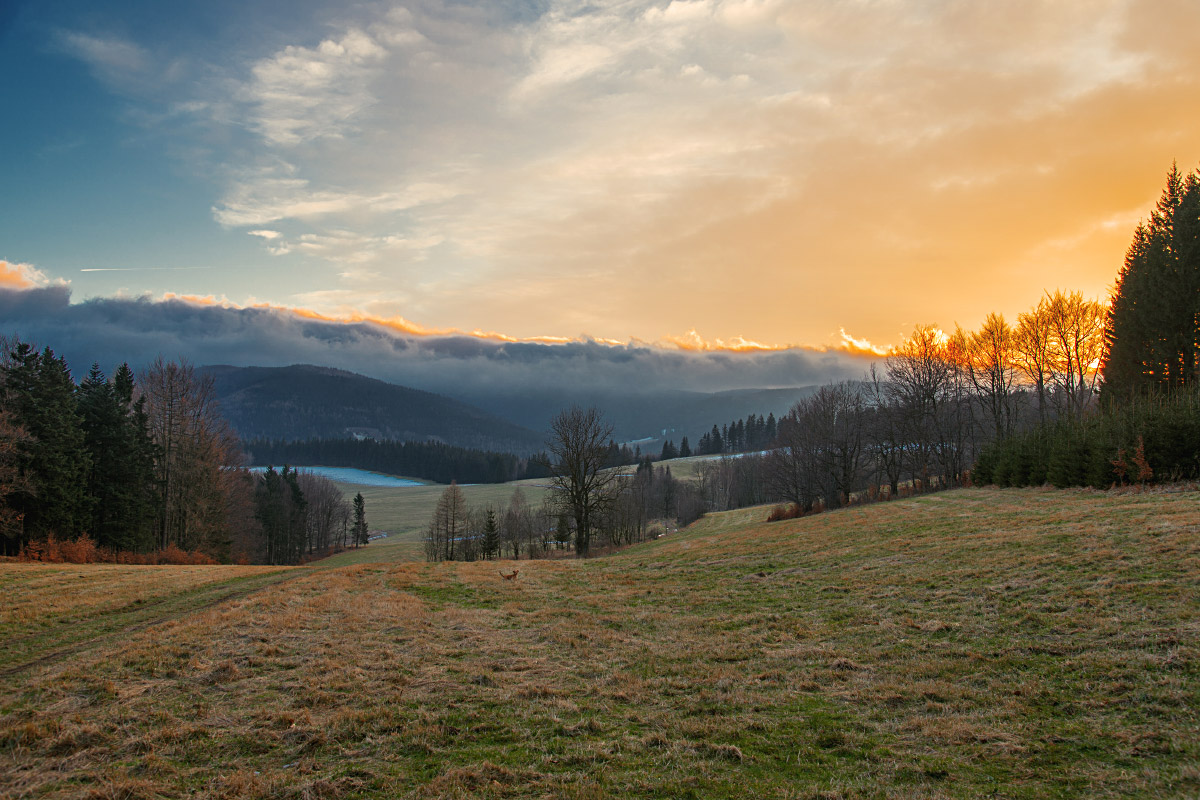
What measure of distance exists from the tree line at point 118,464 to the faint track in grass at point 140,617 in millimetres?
21328

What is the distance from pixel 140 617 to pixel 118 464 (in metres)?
37.0

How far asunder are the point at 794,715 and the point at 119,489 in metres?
55.6

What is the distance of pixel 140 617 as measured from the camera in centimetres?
1884

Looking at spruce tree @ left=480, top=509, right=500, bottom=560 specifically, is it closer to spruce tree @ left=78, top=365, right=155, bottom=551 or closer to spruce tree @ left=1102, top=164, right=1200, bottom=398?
spruce tree @ left=78, top=365, right=155, bottom=551

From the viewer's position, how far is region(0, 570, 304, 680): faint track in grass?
45.6 ft

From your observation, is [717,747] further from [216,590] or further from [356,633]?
[216,590]

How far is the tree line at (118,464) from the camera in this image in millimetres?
39000

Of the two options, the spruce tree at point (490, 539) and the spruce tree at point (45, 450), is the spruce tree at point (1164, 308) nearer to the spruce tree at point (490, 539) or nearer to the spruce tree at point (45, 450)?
the spruce tree at point (490, 539)

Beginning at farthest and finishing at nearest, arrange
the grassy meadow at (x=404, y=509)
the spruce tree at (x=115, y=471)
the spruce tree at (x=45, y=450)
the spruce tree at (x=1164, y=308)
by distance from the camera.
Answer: the grassy meadow at (x=404, y=509) < the spruce tree at (x=115, y=471) < the spruce tree at (x=45, y=450) < the spruce tree at (x=1164, y=308)

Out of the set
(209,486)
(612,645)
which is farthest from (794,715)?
(209,486)

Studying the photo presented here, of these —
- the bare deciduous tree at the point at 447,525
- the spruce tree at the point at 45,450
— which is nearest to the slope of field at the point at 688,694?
the spruce tree at the point at 45,450

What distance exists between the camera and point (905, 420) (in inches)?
2329

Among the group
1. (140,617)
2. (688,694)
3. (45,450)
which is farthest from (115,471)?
(688,694)

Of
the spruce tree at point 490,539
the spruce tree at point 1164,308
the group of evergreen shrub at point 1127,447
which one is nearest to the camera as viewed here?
the group of evergreen shrub at point 1127,447
